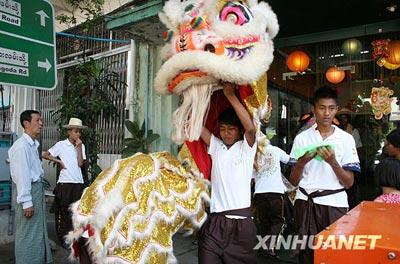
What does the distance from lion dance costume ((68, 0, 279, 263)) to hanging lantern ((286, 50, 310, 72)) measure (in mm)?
4605

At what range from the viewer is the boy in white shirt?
265 cm

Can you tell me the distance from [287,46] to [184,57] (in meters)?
5.36

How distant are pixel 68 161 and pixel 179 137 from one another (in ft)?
12.2

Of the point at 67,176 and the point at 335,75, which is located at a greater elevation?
the point at 335,75

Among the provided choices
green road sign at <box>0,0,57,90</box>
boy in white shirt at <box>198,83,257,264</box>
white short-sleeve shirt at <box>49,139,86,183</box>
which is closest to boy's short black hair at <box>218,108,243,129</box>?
boy in white shirt at <box>198,83,257,264</box>

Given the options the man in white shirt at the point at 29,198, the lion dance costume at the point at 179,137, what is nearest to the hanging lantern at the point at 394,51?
the lion dance costume at the point at 179,137

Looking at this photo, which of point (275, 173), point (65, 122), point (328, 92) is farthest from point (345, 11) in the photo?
point (65, 122)

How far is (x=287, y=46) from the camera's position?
24.1ft

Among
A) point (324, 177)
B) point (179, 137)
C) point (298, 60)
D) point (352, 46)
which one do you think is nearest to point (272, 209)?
point (324, 177)

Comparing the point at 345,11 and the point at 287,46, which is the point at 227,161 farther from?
the point at 287,46

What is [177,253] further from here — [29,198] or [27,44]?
[27,44]

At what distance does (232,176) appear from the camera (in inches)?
106

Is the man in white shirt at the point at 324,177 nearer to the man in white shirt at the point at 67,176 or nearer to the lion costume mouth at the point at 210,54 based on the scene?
the lion costume mouth at the point at 210,54

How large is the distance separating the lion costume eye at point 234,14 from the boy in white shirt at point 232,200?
43 centimetres
